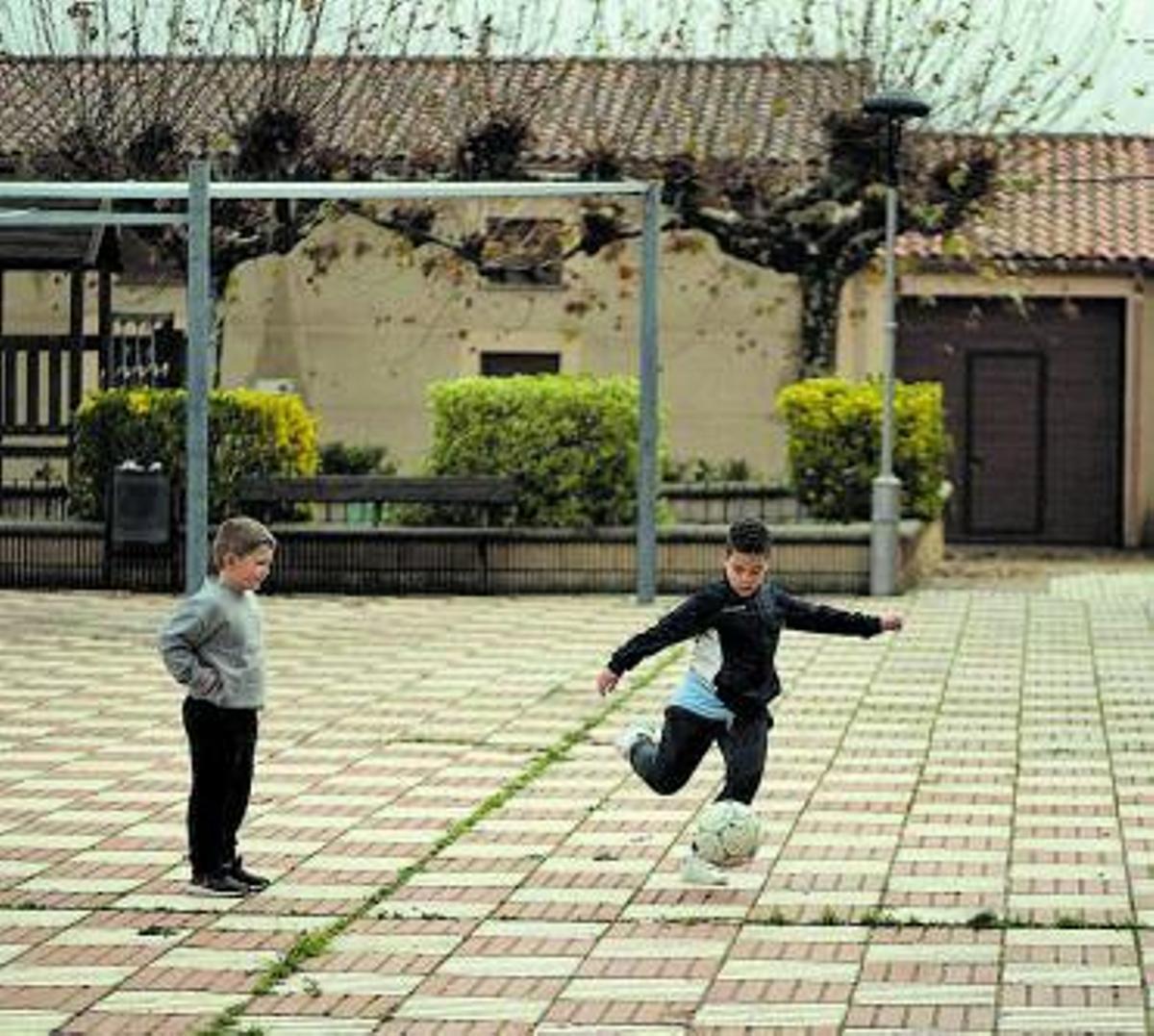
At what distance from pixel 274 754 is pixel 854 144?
707 inches

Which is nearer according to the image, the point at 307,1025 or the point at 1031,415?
the point at 307,1025

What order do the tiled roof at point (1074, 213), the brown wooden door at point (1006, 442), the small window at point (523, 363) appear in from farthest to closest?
1. the small window at point (523, 363)
2. the tiled roof at point (1074, 213)
3. the brown wooden door at point (1006, 442)

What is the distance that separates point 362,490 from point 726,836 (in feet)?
53.1

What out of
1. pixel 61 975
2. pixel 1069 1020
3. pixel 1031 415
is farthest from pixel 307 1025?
pixel 1031 415

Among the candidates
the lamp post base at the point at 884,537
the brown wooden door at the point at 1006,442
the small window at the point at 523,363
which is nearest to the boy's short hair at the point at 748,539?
the lamp post base at the point at 884,537

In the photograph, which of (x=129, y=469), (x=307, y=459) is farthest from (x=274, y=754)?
(x=307, y=459)

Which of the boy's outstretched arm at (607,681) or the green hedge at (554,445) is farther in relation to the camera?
the green hedge at (554,445)

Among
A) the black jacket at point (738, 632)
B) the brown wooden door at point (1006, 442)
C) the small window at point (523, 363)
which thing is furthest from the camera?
the small window at point (523, 363)

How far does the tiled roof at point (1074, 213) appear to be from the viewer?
40.4 metres

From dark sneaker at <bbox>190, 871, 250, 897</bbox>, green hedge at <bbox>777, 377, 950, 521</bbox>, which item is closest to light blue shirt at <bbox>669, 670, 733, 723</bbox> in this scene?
dark sneaker at <bbox>190, 871, 250, 897</bbox>

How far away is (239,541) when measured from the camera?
10.6m

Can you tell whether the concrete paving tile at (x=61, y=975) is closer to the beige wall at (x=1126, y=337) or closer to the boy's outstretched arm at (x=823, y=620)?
the boy's outstretched arm at (x=823, y=620)

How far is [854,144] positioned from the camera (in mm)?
31688

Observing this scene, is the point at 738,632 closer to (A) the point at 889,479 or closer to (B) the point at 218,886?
(B) the point at 218,886
